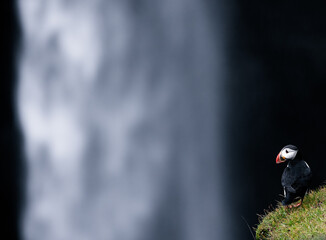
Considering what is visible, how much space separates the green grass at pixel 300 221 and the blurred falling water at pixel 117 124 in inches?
582

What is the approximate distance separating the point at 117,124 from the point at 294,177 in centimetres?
1669

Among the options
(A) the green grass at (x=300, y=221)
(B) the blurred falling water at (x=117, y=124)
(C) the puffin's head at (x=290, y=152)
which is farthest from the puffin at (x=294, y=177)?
(B) the blurred falling water at (x=117, y=124)

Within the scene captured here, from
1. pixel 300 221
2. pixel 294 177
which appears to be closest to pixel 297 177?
pixel 294 177

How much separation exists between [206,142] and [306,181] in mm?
17387

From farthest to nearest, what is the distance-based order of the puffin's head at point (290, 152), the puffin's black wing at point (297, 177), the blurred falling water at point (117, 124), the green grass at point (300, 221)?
the blurred falling water at point (117, 124), the puffin's head at point (290, 152), the puffin's black wing at point (297, 177), the green grass at point (300, 221)

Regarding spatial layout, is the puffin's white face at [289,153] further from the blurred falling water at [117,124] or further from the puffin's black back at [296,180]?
the blurred falling water at [117,124]

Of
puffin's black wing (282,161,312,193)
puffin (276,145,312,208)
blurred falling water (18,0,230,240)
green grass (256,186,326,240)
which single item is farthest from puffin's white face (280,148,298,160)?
blurred falling water (18,0,230,240)

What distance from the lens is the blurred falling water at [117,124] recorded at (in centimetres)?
2030

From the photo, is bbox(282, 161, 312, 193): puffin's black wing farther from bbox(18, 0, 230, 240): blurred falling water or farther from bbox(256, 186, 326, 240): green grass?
bbox(18, 0, 230, 240): blurred falling water

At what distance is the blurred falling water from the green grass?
48.5 feet

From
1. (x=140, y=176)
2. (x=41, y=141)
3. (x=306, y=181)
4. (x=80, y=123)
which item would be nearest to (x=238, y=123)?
(x=140, y=176)

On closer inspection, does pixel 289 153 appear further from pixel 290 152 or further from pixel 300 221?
pixel 300 221

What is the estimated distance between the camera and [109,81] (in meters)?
22.0

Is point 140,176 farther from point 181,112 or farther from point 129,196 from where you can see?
point 181,112
